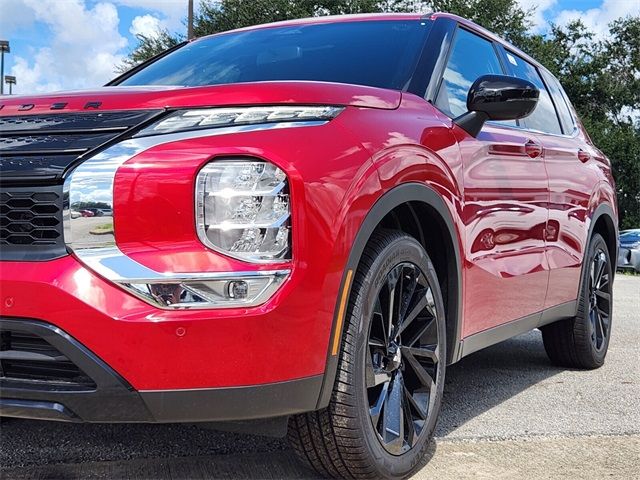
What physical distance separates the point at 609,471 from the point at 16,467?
2.19 metres

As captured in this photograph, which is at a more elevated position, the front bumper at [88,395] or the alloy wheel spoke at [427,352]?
the front bumper at [88,395]

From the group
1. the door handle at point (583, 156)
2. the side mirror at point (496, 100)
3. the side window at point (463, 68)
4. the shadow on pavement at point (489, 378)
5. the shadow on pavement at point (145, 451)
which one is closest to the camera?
the shadow on pavement at point (145, 451)

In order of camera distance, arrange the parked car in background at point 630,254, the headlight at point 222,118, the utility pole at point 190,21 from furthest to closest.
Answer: the utility pole at point 190,21
the parked car in background at point 630,254
the headlight at point 222,118

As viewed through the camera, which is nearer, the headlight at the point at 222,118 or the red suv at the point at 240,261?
the red suv at the point at 240,261

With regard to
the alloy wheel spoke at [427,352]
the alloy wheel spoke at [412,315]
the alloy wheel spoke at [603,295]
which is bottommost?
the alloy wheel spoke at [603,295]

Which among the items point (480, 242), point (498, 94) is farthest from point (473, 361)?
point (498, 94)

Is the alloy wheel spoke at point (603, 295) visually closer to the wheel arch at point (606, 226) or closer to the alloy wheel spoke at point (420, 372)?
the wheel arch at point (606, 226)

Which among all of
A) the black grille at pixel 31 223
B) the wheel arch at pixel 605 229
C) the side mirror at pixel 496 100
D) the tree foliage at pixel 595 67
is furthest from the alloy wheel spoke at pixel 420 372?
the tree foliage at pixel 595 67

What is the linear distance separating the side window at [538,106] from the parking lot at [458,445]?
58.3 inches

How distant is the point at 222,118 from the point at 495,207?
1523mm

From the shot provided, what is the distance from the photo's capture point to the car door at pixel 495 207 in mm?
3148

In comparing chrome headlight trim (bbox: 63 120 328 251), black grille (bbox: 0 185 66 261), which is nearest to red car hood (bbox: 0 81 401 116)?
chrome headlight trim (bbox: 63 120 328 251)

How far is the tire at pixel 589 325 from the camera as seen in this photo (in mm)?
4699

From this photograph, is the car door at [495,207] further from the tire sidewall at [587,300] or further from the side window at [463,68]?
the tire sidewall at [587,300]
